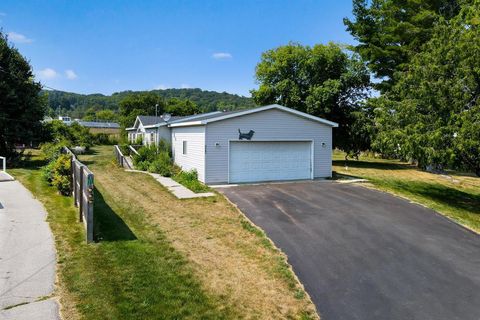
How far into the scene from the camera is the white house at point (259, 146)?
48.0 feet

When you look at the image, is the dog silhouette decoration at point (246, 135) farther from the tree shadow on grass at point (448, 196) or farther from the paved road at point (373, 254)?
the tree shadow on grass at point (448, 196)

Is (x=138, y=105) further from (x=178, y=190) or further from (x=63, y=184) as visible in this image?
(x=63, y=184)

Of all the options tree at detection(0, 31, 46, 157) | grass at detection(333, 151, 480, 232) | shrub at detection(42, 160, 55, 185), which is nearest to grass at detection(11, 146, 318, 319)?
shrub at detection(42, 160, 55, 185)

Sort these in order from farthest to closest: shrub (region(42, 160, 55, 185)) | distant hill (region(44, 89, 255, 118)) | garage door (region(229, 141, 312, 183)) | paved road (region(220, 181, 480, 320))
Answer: distant hill (region(44, 89, 255, 118)) → garage door (region(229, 141, 312, 183)) → shrub (region(42, 160, 55, 185)) → paved road (region(220, 181, 480, 320))

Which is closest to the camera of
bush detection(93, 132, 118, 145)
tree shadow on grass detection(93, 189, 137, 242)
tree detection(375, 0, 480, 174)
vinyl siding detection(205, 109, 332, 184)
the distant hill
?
tree shadow on grass detection(93, 189, 137, 242)

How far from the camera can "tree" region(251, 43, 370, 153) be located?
28.4 meters

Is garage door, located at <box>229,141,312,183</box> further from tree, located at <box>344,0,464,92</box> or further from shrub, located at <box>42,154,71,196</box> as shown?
tree, located at <box>344,0,464,92</box>

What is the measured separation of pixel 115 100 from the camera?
147125 mm

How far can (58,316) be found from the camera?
432 cm

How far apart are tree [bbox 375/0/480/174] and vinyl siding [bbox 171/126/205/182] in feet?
25.8

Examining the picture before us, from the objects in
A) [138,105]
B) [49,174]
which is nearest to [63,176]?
[49,174]

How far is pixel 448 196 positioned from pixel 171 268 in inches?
609

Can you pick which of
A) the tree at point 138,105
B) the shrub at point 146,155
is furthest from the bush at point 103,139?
the shrub at point 146,155

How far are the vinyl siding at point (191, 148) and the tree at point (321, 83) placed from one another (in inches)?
515
